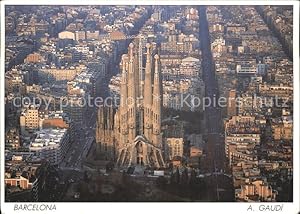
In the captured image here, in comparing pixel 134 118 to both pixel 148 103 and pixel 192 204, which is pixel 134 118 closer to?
pixel 148 103

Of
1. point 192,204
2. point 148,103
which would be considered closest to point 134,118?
point 148,103

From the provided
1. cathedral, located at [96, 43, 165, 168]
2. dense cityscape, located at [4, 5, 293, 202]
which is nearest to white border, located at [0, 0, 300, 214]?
dense cityscape, located at [4, 5, 293, 202]

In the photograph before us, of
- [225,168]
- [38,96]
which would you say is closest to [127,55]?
[38,96]

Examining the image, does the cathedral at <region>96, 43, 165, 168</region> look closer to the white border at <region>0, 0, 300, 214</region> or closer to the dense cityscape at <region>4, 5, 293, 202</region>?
the dense cityscape at <region>4, 5, 293, 202</region>

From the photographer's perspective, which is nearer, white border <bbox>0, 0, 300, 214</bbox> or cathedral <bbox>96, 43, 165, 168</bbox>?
white border <bbox>0, 0, 300, 214</bbox>

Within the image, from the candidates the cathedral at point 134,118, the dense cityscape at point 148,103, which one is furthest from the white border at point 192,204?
the cathedral at point 134,118

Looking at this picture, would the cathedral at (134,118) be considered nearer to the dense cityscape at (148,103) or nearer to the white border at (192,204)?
the dense cityscape at (148,103)

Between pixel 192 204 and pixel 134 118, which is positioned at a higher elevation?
pixel 134 118
